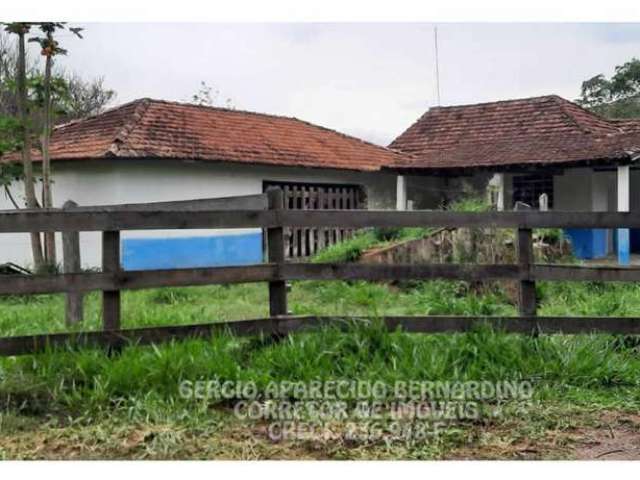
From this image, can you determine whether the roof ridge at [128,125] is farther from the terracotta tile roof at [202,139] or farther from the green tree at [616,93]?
the green tree at [616,93]

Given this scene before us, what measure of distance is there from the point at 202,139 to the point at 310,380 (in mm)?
8925

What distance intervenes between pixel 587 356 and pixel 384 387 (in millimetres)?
1401

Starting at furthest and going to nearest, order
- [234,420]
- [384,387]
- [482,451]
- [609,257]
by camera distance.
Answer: [609,257] → [384,387] → [234,420] → [482,451]

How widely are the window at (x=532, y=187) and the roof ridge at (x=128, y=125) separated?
8.00m

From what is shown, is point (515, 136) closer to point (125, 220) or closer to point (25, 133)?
point (25, 133)

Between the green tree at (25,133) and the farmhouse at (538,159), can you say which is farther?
the farmhouse at (538,159)

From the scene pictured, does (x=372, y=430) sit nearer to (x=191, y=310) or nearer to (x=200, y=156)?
(x=191, y=310)

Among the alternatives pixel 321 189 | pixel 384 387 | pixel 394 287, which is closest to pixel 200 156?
pixel 321 189

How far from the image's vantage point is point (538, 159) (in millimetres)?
13711

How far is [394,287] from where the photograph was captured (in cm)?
832

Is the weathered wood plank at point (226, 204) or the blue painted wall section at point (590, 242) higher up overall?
the weathered wood plank at point (226, 204)

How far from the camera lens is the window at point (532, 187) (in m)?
15.4

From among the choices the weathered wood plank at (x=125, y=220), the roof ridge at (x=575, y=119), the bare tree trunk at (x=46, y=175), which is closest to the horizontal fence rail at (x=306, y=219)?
the weathered wood plank at (x=125, y=220)

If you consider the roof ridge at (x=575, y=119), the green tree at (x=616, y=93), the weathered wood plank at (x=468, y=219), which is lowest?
the weathered wood plank at (x=468, y=219)
